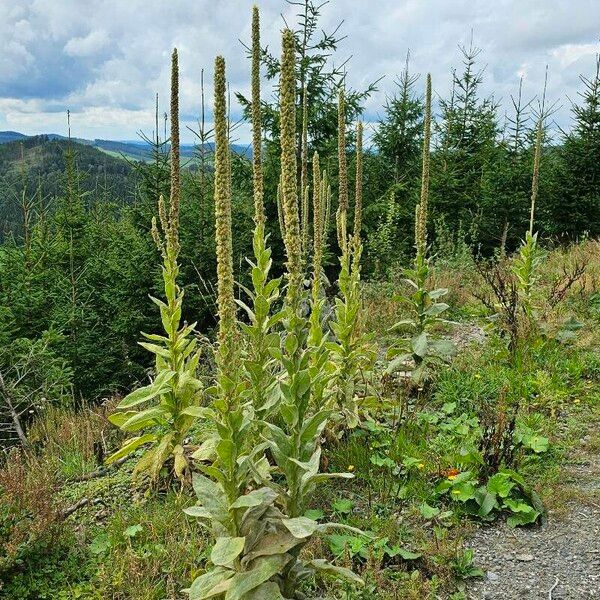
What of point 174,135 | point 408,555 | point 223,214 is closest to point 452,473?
point 408,555

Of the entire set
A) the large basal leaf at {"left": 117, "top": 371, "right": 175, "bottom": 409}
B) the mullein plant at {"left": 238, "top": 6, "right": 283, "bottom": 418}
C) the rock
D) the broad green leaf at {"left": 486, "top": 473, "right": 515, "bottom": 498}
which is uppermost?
the mullein plant at {"left": 238, "top": 6, "right": 283, "bottom": 418}

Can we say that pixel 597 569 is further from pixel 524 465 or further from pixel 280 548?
pixel 280 548

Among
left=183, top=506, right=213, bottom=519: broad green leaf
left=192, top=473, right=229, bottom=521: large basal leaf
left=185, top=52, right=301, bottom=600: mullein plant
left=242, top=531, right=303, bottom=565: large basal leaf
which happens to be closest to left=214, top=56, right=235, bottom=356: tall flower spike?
left=185, top=52, right=301, bottom=600: mullein plant

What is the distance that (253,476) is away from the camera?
10.0 feet

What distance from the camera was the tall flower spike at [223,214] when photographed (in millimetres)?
2617

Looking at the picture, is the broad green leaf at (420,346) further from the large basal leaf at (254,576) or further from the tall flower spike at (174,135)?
the large basal leaf at (254,576)

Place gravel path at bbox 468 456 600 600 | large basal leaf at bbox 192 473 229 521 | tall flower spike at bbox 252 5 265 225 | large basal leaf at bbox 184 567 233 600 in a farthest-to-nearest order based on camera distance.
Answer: gravel path at bbox 468 456 600 600 → tall flower spike at bbox 252 5 265 225 → large basal leaf at bbox 192 473 229 521 → large basal leaf at bbox 184 567 233 600

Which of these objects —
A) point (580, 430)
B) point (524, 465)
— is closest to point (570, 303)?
point (580, 430)

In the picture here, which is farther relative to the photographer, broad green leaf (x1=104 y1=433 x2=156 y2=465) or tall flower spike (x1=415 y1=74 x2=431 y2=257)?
tall flower spike (x1=415 y1=74 x2=431 y2=257)

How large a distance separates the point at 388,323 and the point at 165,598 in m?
5.60

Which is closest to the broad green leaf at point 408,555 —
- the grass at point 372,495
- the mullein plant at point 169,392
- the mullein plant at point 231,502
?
the grass at point 372,495

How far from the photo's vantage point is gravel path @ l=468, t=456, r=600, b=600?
11.6 ft

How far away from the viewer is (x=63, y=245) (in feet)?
36.8

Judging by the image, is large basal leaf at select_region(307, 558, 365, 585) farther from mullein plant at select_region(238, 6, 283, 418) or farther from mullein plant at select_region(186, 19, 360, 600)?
mullein plant at select_region(238, 6, 283, 418)
